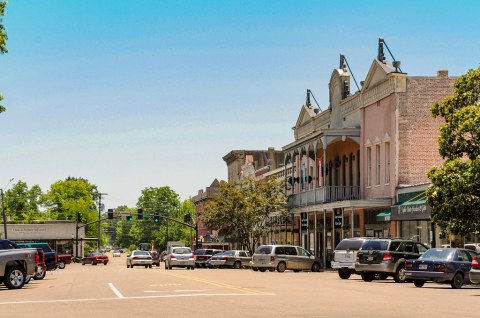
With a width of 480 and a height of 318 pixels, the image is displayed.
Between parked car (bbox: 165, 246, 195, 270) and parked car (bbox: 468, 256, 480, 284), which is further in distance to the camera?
parked car (bbox: 165, 246, 195, 270)

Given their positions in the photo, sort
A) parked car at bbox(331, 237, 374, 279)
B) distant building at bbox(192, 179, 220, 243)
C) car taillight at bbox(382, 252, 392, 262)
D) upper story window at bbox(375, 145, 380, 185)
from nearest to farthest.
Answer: car taillight at bbox(382, 252, 392, 262) → parked car at bbox(331, 237, 374, 279) → upper story window at bbox(375, 145, 380, 185) → distant building at bbox(192, 179, 220, 243)

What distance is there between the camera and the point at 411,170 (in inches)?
1983

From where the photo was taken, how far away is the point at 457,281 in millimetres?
30750

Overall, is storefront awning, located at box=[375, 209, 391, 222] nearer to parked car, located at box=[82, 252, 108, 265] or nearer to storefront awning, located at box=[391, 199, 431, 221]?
storefront awning, located at box=[391, 199, 431, 221]

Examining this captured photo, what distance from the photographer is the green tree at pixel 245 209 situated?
71.2m

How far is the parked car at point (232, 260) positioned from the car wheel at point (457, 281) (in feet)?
123

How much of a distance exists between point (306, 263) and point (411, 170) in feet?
27.0

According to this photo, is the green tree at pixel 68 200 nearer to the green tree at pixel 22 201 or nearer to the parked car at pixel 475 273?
the green tree at pixel 22 201

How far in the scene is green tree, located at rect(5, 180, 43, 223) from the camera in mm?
150875

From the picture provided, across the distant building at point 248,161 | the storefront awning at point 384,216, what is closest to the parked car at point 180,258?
the storefront awning at point 384,216

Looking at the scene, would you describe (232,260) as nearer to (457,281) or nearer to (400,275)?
(400,275)

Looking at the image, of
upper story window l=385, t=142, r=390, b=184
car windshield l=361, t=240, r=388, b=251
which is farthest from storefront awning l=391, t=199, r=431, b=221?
car windshield l=361, t=240, r=388, b=251

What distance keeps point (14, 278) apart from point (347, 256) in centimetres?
1441

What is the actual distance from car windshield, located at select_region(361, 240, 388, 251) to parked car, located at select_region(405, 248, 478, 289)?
434 centimetres
